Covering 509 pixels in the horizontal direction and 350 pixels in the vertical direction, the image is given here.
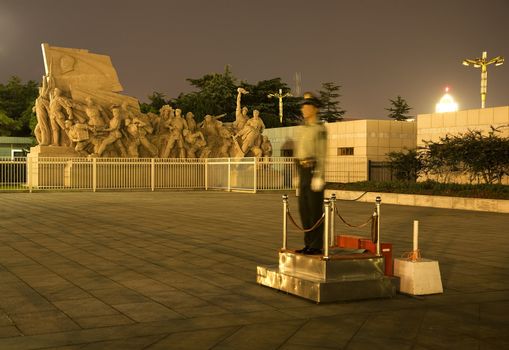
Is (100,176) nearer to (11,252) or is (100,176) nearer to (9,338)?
(11,252)

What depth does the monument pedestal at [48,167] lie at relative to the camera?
2806 centimetres

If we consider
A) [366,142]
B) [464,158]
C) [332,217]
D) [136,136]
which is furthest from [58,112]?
[332,217]

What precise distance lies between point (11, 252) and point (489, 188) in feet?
47.8

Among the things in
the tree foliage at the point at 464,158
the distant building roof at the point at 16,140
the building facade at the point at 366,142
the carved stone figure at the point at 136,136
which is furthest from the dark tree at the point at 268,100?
the tree foliage at the point at 464,158

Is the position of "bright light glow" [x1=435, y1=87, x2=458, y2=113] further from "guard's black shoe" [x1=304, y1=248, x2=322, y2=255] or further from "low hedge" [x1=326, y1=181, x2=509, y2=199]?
"guard's black shoe" [x1=304, y1=248, x2=322, y2=255]

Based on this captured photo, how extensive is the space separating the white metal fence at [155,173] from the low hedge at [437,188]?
5545 mm

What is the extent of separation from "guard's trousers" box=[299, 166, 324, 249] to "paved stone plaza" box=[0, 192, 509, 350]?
0.68 meters

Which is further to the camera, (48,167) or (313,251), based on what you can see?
(48,167)

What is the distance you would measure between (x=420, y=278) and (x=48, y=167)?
24116 millimetres

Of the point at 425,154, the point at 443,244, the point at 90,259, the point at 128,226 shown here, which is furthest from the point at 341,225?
the point at 425,154

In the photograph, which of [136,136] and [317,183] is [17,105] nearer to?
[136,136]

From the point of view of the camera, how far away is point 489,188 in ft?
63.1

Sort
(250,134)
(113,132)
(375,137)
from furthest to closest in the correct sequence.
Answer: (375,137), (250,134), (113,132)

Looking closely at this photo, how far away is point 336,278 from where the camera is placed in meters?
6.53
